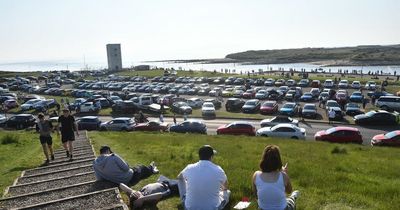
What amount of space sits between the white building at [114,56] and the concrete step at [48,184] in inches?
4382

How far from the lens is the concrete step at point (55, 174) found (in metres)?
11.0

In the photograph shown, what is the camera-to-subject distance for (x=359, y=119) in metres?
34.5

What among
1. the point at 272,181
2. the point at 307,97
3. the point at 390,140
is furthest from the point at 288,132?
the point at 307,97

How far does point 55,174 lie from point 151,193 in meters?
4.18

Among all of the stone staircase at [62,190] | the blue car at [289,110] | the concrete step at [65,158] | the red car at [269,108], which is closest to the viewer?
the stone staircase at [62,190]

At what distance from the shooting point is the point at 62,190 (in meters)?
9.38

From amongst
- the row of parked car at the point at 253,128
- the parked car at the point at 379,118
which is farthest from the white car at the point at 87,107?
the parked car at the point at 379,118

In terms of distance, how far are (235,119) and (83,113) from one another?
750 inches

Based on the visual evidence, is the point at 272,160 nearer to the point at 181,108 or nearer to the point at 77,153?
the point at 77,153

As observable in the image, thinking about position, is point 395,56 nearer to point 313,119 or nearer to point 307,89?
point 307,89

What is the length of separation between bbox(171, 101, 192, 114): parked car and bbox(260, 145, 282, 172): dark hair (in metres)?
37.5

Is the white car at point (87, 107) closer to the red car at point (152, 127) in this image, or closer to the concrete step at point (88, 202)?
the red car at point (152, 127)

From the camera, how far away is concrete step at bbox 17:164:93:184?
433 inches

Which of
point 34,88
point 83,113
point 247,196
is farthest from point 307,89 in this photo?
point 247,196
